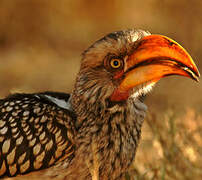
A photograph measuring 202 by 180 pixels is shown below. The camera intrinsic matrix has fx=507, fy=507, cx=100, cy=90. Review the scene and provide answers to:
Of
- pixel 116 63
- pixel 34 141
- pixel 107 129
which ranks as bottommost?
pixel 34 141

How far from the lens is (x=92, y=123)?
143 inches

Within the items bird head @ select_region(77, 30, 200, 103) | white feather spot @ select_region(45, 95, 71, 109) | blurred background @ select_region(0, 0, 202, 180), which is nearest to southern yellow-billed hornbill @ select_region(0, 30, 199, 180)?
bird head @ select_region(77, 30, 200, 103)

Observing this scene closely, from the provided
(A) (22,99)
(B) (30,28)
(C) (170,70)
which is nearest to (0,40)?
(B) (30,28)

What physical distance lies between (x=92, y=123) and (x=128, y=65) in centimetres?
49

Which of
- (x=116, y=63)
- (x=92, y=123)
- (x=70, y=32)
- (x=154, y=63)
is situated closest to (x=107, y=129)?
(x=92, y=123)

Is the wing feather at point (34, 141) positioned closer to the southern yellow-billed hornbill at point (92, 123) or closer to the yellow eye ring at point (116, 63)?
the southern yellow-billed hornbill at point (92, 123)

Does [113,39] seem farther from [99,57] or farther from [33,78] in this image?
[33,78]

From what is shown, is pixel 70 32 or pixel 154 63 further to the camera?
pixel 70 32

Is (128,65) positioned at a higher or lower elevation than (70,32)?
lower

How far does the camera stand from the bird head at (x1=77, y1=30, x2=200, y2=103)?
3.37 metres

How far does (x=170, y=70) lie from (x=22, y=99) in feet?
3.84

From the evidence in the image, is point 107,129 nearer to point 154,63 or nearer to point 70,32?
point 154,63

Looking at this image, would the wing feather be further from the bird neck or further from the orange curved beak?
the orange curved beak

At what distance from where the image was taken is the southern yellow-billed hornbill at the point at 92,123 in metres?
3.52
